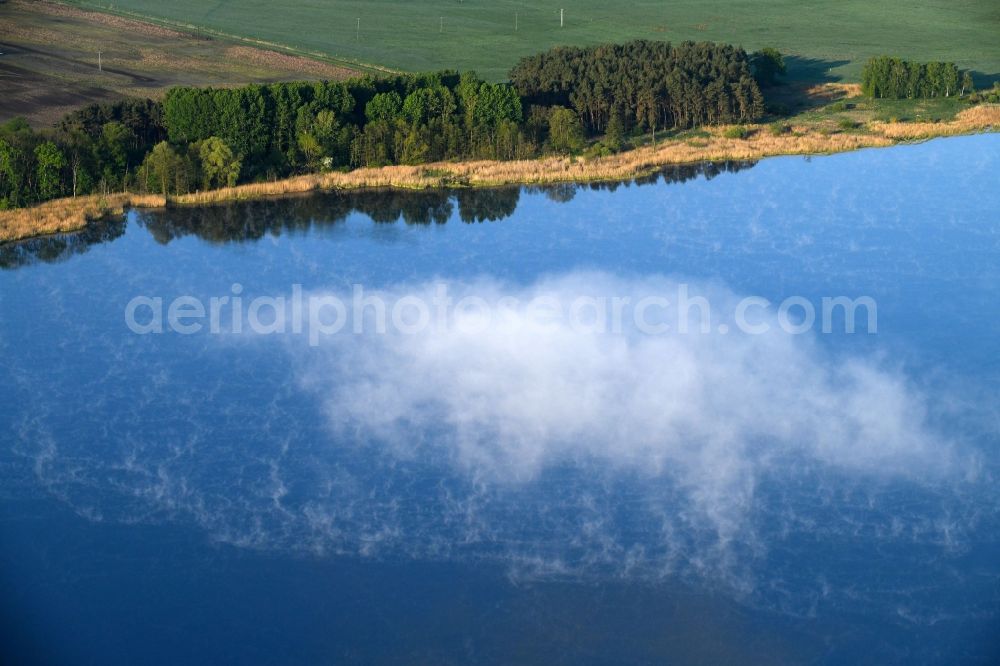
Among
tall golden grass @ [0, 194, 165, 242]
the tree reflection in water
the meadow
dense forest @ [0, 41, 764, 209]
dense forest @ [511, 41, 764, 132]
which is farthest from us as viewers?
the meadow

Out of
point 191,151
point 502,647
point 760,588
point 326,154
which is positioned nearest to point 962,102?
point 326,154

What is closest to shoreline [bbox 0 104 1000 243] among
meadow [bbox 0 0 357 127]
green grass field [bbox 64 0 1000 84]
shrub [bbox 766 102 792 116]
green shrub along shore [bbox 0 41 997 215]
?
green shrub along shore [bbox 0 41 997 215]

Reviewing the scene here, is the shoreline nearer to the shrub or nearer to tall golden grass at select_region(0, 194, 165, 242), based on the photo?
tall golden grass at select_region(0, 194, 165, 242)

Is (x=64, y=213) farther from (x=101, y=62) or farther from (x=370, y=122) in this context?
(x=101, y=62)

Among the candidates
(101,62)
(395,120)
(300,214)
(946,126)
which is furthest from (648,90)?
(101,62)

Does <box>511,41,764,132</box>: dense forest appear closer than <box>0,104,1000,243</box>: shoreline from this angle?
No

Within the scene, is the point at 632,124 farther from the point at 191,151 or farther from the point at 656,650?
the point at 656,650
